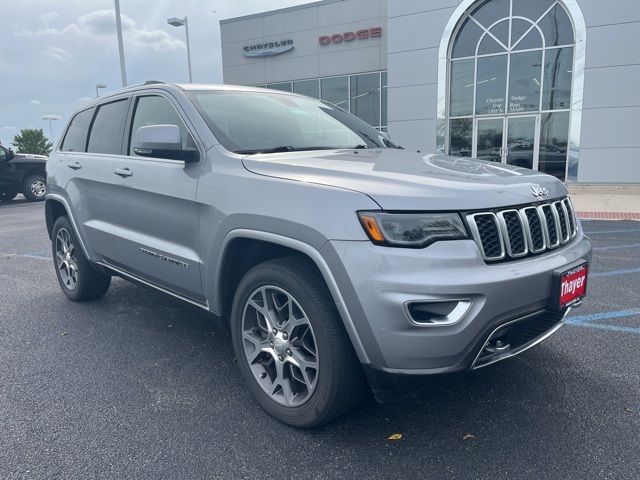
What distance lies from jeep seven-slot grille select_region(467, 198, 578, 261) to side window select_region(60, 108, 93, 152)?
366 cm

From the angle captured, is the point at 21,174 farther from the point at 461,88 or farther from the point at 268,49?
the point at 461,88

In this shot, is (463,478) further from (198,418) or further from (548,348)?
(548,348)

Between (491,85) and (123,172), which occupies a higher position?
(491,85)

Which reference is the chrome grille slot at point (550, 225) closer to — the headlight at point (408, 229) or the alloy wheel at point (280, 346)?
the headlight at point (408, 229)

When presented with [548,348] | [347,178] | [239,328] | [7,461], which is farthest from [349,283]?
[548,348]

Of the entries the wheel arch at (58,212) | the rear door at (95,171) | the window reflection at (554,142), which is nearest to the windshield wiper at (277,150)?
the rear door at (95,171)

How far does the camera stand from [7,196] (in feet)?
53.6

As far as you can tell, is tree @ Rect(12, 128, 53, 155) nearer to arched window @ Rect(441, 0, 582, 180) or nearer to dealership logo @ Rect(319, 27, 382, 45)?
dealership logo @ Rect(319, 27, 382, 45)

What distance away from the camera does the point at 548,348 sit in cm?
354

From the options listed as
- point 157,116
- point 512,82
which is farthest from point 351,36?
point 157,116

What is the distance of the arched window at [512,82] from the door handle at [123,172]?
1476cm

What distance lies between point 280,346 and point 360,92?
20.1 meters

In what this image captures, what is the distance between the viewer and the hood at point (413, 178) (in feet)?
7.25

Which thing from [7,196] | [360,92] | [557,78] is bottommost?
[7,196]
